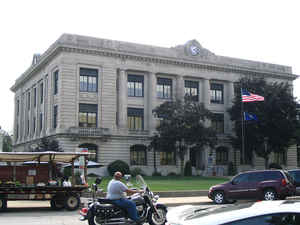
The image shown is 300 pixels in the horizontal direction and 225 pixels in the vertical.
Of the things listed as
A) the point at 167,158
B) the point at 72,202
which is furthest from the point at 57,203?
the point at 167,158

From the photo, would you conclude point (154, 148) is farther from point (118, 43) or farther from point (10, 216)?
point (10, 216)

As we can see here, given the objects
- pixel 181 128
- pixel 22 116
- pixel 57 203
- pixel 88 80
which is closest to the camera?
pixel 57 203

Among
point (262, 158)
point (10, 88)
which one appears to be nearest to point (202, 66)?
point (262, 158)

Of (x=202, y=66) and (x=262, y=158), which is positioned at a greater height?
(x=202, y=66)

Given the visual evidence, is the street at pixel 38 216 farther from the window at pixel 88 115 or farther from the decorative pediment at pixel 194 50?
the decorative pediment at pixel 194 50

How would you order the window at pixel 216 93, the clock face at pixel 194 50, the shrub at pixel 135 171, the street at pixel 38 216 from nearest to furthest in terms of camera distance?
the street at pixel 38 216
the shrub at pixel 135 171
the clock face at pixel 194 50
the window at pixel 216 93

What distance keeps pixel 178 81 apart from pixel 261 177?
37892mm

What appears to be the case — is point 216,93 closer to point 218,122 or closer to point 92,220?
point 218,122

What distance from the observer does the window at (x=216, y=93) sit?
2456 inches

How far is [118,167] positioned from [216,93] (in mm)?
20243

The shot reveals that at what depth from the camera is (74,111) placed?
5172 centimetres

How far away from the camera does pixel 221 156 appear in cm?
6144

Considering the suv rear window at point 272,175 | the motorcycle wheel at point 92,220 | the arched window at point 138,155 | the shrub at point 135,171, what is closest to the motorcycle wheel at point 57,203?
the motorcycle wheel at point 92,220

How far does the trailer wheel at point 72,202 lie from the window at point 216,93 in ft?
149
